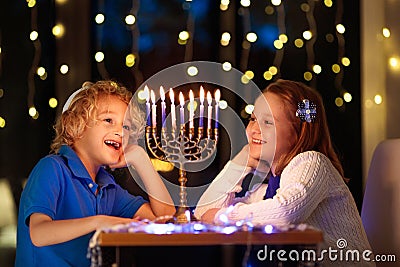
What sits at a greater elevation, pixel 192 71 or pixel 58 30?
pixel 58 30

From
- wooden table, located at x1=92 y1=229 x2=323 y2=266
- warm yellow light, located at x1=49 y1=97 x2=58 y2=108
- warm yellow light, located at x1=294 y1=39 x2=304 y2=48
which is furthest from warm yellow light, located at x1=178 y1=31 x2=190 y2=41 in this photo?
wooden table, located at x1=92 y1=229 x2=323 y2=266

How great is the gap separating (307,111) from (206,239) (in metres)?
0.74

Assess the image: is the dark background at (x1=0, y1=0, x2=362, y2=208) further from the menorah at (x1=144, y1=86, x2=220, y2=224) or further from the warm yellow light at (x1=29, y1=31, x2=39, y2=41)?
the menorah at (x1=144, y1=86, x2=220, y2=224)

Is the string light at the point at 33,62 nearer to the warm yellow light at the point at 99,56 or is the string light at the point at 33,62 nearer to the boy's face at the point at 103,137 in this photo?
the warm yellow light at the point at 99,56

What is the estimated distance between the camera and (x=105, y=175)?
2.35m

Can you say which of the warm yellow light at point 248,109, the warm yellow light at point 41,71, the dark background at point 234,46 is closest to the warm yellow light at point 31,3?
the dark background at point 234,46

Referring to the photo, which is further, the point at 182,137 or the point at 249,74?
the point at 249,74

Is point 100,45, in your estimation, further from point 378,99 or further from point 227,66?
point 378,99

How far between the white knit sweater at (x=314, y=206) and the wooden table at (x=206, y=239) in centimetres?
28

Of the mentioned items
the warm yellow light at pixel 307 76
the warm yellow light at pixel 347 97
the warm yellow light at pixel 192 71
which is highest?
the warm yellow light at pixel 192 71

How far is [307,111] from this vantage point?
7.52 ft

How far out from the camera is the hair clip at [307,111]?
2293 millimetres

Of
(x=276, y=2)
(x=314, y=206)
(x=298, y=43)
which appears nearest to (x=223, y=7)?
(x=276, y=2)

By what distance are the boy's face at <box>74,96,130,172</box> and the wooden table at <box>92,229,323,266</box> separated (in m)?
0.57
